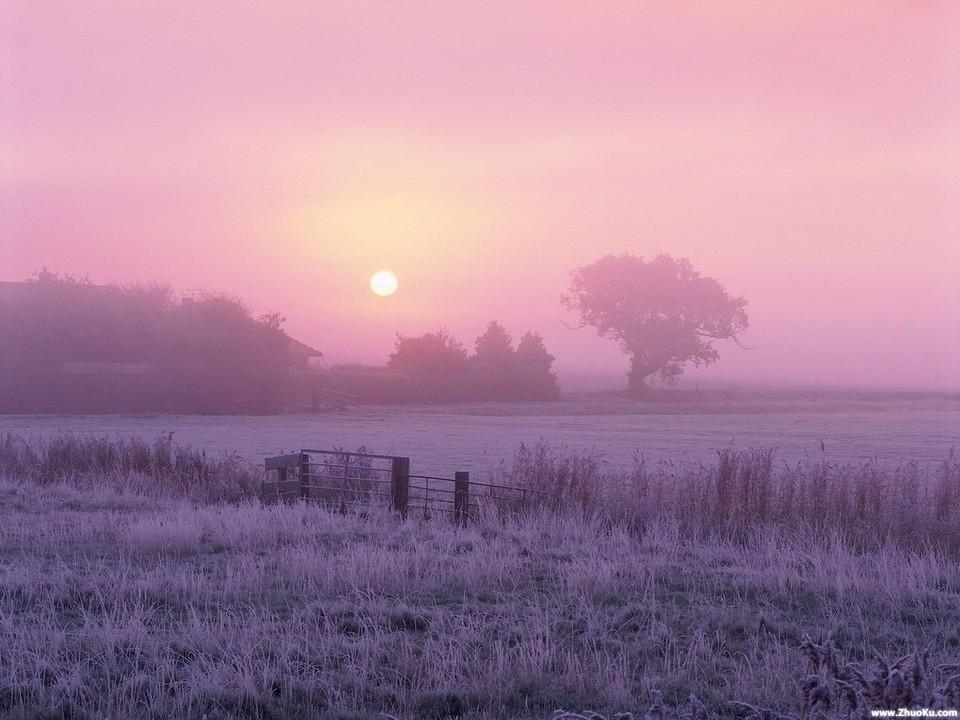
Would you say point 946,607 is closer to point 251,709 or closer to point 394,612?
point 394,612

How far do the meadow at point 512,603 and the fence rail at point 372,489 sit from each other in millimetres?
441

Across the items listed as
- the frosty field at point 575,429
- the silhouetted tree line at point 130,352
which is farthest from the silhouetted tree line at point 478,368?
the silhouetted tree line at point 130,352

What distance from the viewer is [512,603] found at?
6.95 m

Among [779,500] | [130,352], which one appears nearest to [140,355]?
[130,352]

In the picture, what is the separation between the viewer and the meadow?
4910 millimetres

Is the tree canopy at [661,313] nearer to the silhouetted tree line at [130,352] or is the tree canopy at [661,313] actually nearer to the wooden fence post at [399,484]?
the silhouetted tree line at [130,352]

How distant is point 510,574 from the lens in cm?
812

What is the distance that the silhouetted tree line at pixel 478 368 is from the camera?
7106cm

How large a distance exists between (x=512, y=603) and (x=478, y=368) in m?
66.4

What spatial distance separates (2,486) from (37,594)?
28.2 feet

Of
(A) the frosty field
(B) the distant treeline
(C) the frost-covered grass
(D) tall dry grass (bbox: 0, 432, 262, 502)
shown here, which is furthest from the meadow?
(B) the distant treeline

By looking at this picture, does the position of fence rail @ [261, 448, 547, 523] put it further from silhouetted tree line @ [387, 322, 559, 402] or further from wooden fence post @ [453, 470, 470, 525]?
silhouetted tree line @ [387, 322, 559, 402]

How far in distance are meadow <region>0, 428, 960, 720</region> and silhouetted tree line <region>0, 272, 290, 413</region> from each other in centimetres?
3970

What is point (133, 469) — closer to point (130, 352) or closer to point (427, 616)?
point (427, 616)
